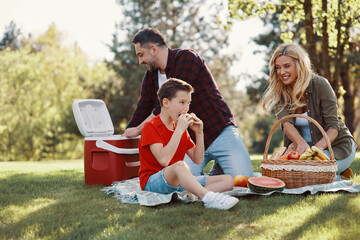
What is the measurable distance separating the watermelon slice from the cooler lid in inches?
77.5

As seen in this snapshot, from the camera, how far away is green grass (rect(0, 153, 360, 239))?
214 cm

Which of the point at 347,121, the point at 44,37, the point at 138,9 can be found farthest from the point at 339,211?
the point at 44,37

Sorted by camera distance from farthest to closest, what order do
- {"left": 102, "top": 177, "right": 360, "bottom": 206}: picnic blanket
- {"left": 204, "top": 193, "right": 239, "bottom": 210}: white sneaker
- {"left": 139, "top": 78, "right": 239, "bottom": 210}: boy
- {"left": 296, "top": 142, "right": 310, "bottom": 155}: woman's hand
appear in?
{"left": 296, "top": 142, "right": 310, "bottom": 155}: woman's hand < {"left": 102, "top": 177, "right": 360, "bottom": 206}: picnic blanket < {"left": 139, "top": 78, "right": 239, "bottom": 210}: boy < {"left": 204, "top": 193, "right": 239, "bottom": 210}: white sneaker

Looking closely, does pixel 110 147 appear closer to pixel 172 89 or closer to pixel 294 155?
pixel 172 89

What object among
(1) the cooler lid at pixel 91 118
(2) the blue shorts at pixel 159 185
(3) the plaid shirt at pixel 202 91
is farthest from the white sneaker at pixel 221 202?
(1) the cooler lid at pixel 91 118

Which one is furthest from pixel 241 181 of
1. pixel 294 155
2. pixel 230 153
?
pixel 294 155

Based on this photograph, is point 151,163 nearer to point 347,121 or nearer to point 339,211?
point 339,211

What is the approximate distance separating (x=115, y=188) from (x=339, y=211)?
1.89m

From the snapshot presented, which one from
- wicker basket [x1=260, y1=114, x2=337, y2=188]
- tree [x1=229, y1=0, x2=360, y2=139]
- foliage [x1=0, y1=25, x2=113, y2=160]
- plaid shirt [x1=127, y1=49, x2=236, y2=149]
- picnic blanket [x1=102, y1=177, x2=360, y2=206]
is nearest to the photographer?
picnic blanket [x1=102, y1=177, x2=360, y2=206]

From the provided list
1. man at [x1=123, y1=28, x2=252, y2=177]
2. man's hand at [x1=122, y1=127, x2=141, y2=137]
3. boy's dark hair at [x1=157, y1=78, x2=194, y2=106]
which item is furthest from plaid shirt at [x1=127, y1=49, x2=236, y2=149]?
boy's dark hair at [x1=157, y1=78, x2=194, y2=106]

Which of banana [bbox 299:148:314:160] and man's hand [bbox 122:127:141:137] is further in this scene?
man's hand [bbox 122:127:141:137]

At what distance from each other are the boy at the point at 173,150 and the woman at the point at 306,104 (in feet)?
3.54

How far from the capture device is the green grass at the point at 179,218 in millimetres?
2145

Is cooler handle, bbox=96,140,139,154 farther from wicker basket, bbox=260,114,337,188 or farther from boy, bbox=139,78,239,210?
wicker basket, bbox=260,114,337,188
